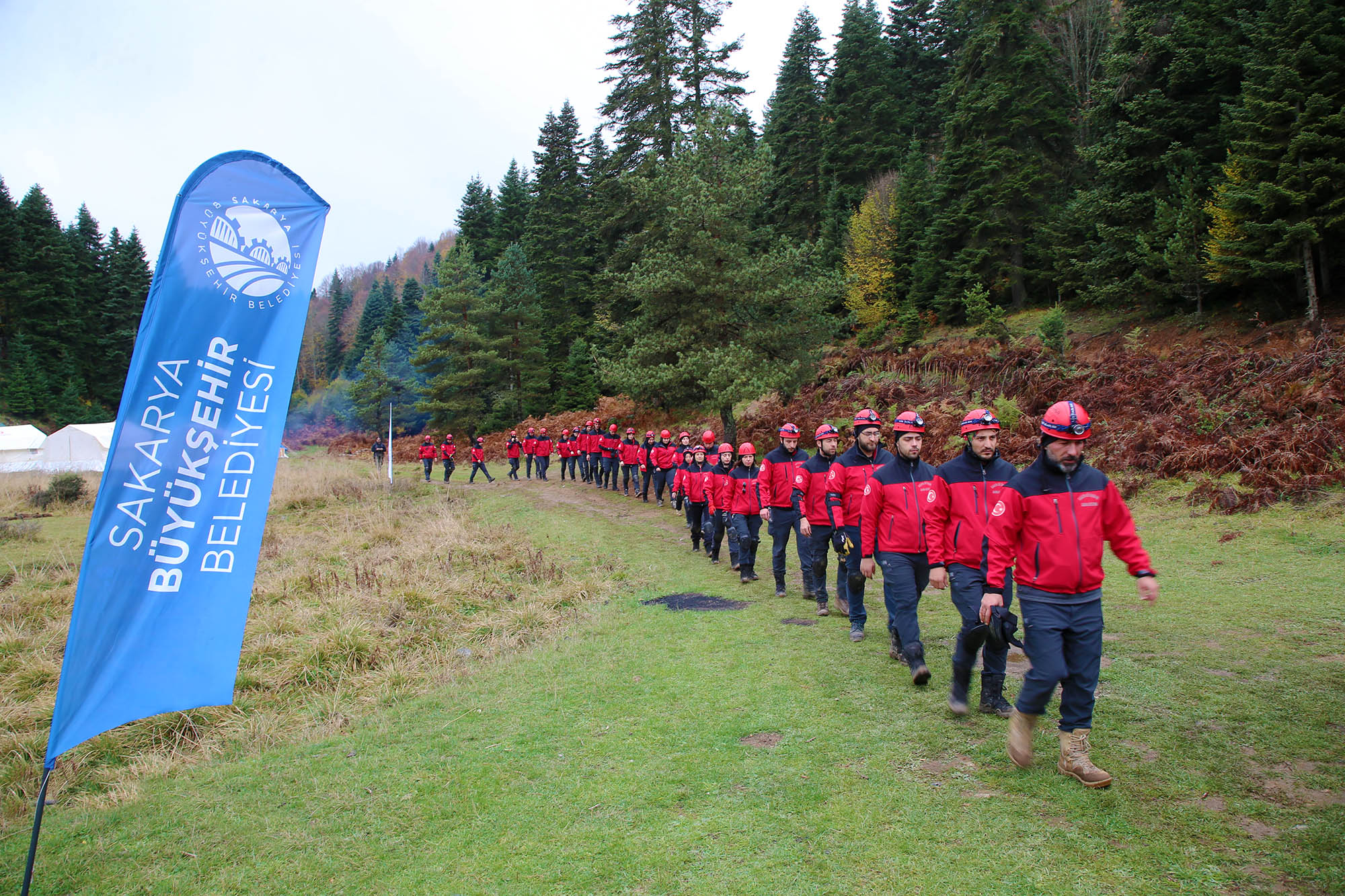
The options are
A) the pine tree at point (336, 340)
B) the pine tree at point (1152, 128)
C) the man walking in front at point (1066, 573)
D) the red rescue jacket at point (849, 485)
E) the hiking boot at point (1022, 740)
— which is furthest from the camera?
the pine tree at point (336, 340)

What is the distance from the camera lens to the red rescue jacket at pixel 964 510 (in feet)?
17.8

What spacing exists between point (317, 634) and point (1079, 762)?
773 cm

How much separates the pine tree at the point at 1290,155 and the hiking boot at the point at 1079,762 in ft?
53.4

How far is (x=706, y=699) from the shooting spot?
5.82m

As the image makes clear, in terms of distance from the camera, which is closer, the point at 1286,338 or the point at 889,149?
the point at 1286,338

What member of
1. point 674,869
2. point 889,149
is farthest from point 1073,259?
point 674,869

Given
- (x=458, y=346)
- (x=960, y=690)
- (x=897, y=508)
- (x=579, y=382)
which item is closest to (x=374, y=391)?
(x=458, y=346)

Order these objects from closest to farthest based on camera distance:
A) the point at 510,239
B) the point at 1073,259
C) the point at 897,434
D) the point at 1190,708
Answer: the point at 1190,708, the point at 897,434, the point at 1073,259, the point at 510,239

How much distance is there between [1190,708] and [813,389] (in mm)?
20955

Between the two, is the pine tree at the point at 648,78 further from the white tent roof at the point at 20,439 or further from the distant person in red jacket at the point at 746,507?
the white tent roof at the point at 20,439

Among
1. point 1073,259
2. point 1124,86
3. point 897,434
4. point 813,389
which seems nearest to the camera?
point 897,434

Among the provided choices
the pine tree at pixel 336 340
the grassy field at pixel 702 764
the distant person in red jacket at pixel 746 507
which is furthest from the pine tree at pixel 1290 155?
the pine tree at pixel 336 340

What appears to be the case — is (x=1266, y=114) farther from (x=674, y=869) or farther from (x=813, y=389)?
(x=674, y=869)

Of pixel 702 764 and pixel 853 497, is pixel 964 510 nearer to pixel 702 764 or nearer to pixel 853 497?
pixel 853 497
